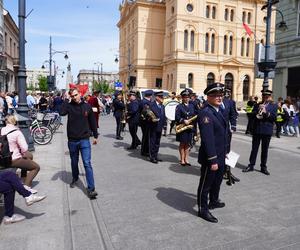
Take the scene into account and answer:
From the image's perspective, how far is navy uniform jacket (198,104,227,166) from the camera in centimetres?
466

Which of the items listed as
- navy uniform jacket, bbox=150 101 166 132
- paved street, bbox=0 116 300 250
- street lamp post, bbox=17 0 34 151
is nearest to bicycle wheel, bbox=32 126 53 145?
street lamp post, bbox=17 0 34 151

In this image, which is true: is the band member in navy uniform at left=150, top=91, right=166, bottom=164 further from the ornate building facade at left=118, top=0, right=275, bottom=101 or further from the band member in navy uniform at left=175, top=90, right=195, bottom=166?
the ornate building facade at left=118, top=0, right=275, bottom=101

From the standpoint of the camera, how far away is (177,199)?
19.2ft

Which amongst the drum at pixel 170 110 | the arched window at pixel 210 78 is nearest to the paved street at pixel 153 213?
the drum at pixel 170 110

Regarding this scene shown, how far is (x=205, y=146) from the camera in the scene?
15.4 ft

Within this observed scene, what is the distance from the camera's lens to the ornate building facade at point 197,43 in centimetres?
4947

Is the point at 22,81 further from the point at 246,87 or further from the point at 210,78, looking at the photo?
the point at 246,87

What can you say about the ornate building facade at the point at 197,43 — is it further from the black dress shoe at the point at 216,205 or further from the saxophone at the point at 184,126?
the black dress shoe at the point at 216,205

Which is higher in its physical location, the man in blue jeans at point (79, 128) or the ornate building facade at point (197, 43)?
the ornate building facade at point (197, 43)

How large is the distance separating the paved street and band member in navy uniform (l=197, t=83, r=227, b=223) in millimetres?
389

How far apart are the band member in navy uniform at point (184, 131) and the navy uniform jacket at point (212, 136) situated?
136 inches

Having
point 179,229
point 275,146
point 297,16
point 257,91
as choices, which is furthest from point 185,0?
point 179,229

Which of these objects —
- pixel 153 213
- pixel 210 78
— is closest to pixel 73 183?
pixel 153 213

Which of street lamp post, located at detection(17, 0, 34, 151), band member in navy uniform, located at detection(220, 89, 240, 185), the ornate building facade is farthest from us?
the ornate building facade
